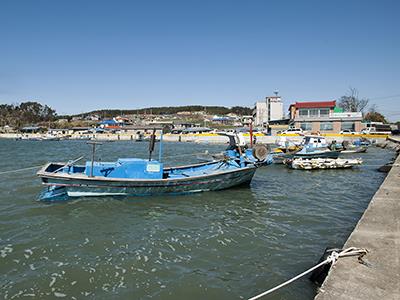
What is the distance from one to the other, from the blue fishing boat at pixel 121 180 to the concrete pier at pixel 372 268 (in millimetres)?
8313

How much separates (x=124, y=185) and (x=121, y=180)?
406 millimetres

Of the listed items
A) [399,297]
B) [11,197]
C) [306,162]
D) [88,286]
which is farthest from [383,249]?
[306,162]

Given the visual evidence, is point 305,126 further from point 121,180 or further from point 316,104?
point 121,180

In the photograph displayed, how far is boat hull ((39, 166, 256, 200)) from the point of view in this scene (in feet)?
42.2

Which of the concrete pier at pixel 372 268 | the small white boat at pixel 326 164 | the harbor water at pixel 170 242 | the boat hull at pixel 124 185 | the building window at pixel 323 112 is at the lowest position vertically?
the harbor water at pixel 170 242

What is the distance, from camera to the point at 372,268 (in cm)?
480

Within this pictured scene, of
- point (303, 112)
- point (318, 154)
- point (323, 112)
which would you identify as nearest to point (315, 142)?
point (318, 154)

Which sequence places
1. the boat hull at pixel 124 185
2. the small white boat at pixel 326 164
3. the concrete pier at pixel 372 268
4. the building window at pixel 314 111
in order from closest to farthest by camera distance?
the concrete pier at pixel 372 268, the boat hull at pixel 124 185, the small white boat at pixel 326 164, the building window at pixel 314 111

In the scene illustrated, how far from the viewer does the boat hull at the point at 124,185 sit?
12.9m

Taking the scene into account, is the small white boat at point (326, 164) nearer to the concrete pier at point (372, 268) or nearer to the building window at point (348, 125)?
the concrete pier at point (372, 268)

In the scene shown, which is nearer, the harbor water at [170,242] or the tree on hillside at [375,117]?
the harbor water at [170,242]

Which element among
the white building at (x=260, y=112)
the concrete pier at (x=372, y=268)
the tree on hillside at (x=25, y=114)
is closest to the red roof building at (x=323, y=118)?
the white building at (x=260, y=112)

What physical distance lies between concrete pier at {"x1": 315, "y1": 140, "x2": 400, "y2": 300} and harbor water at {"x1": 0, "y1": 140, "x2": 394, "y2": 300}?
139 centimetres

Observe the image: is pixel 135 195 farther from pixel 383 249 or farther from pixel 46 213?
pixel 383 249
